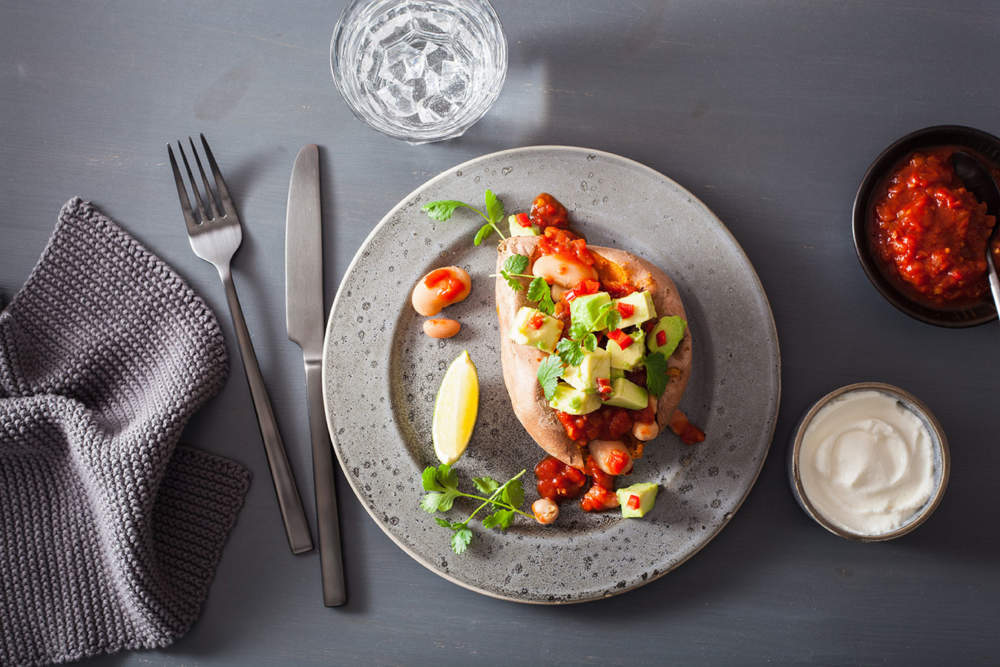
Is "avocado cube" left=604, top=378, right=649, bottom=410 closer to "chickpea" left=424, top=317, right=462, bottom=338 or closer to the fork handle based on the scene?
"chickpea" left=424, top=317, right=462, bottom=338

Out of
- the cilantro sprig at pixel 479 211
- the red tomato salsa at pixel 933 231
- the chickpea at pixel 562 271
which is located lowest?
the chickpea at pixel 562 271

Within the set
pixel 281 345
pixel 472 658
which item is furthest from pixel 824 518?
pixel 281 345

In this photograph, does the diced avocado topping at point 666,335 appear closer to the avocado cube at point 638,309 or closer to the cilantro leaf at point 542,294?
the avocado cube at point 638,309

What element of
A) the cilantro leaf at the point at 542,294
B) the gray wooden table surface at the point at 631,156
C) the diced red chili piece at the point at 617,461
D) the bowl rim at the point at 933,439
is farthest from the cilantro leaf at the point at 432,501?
the bowl rim at the point at 933,439

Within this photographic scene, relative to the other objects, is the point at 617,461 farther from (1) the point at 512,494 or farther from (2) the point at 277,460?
(2) the point at 277,460

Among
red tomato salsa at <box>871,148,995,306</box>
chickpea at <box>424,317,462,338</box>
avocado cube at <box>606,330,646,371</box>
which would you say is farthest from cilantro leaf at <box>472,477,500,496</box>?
red tomato salsa at <box>871,148,995,306</box>
